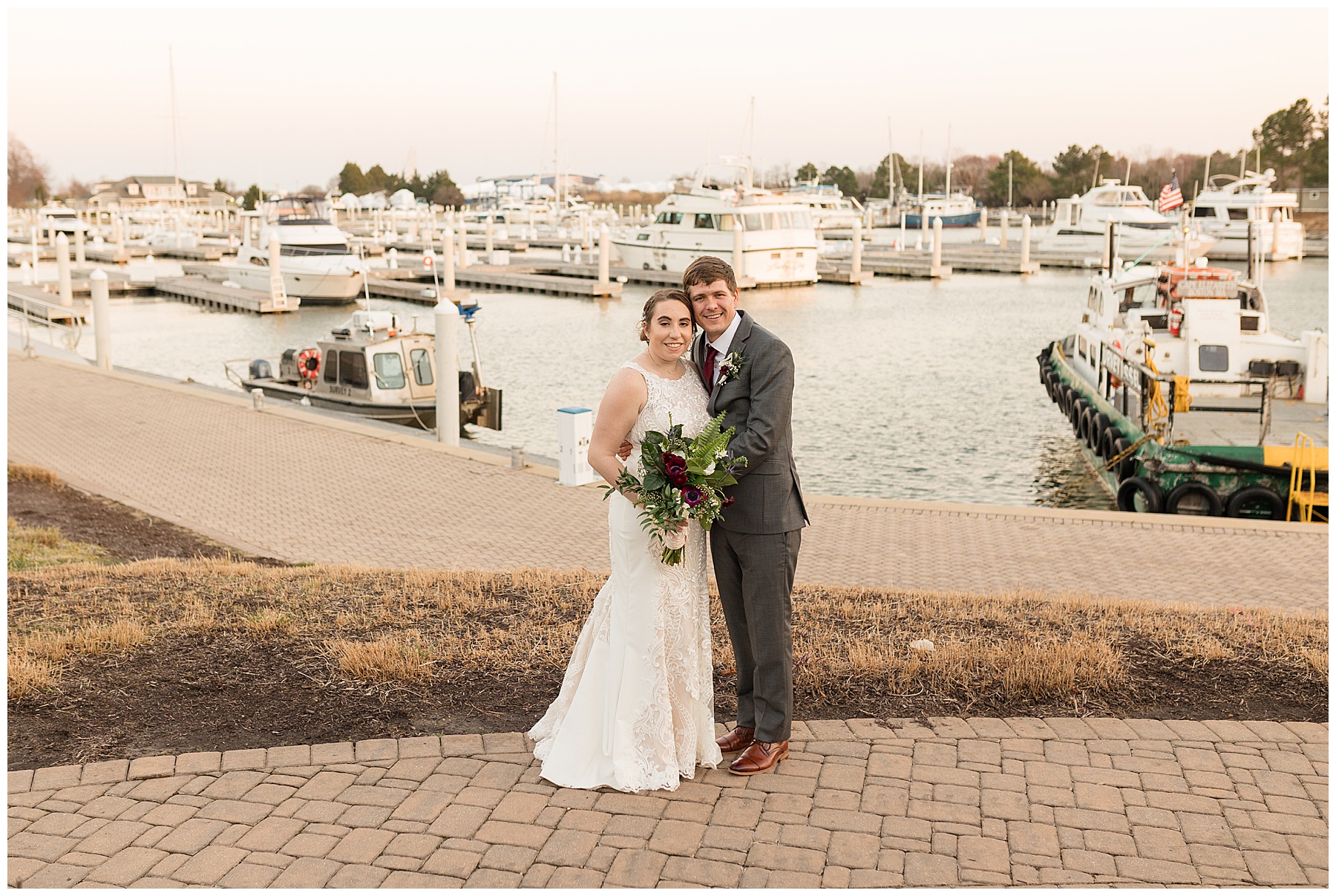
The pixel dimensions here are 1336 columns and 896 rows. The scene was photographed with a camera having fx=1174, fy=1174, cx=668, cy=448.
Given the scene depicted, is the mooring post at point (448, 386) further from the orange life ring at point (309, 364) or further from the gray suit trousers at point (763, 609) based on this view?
the gray suit trousers at point (763, 609)

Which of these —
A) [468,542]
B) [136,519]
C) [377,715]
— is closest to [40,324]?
[136,519]

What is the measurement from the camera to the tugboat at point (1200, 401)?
15.2 meters

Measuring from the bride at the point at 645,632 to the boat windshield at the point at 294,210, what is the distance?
53301 millimetres

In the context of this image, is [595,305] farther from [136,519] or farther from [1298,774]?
[1298,774]

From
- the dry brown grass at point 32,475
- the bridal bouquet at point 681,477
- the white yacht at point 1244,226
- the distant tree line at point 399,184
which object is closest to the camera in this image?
the bridal bouquet at point 681,477

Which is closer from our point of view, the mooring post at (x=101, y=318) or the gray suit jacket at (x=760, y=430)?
the gray suit jacket at (x=760, y=430)

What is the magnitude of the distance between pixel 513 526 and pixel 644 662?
26.0 ft

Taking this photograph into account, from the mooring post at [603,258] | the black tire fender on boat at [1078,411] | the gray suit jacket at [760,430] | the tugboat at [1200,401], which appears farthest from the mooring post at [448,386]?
the mooring post at [603,258]

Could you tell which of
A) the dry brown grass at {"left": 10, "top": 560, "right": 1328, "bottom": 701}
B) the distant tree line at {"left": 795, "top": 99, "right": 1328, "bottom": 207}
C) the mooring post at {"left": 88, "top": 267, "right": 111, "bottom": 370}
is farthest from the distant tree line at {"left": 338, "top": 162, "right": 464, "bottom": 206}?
the dry brown grass at {"left": 10, "top": 560, "right": 1328, "bottom": 701}

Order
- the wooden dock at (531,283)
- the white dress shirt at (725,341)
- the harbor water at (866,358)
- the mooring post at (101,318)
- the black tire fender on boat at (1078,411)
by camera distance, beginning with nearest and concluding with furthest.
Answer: the white dress shirt at (725,341), the harbor water at (866,358), the black tire fender on boat at (1078,411), the mooring post at (101,318), the wooden dock at (531,283)

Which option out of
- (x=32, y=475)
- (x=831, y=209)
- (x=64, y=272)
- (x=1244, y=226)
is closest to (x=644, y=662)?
(x=32, y=475)

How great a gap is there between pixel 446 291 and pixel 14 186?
4634 inches

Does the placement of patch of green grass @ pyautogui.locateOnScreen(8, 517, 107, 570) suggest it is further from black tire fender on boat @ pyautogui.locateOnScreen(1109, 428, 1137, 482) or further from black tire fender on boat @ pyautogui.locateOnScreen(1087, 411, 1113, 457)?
black tire fender on boat @ pyautogui.locateOnScreen(1087, 411, 1113, 457)

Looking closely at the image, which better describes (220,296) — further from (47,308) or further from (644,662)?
(644,662)
